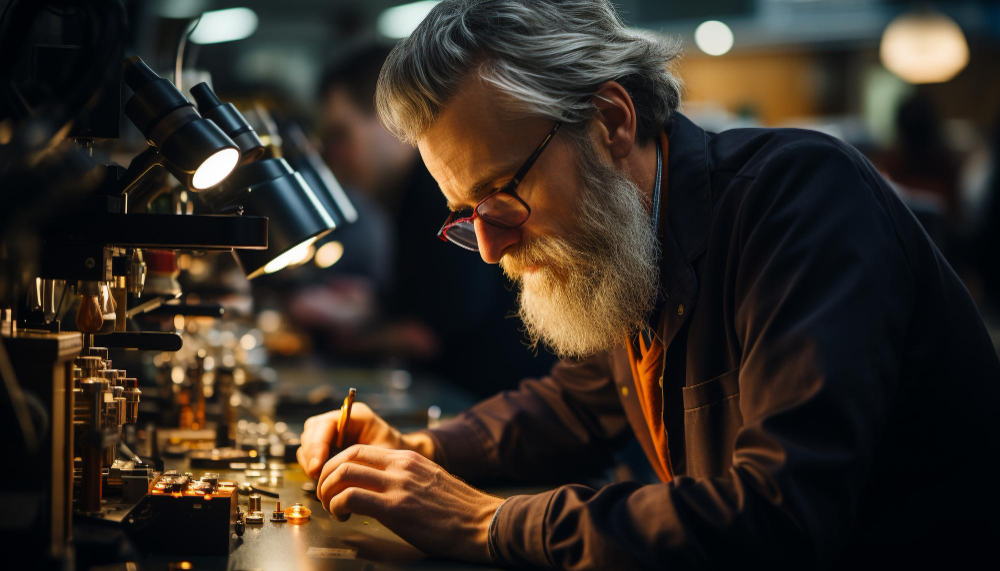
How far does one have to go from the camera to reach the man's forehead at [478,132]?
152cm

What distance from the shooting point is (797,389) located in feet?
3.74

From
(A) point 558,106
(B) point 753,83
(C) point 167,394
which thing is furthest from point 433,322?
(B) point 753,83

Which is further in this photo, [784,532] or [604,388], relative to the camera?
[604,388]

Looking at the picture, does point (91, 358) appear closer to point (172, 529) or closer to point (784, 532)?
point (172, 529)

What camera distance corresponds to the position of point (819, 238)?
3.99 feet

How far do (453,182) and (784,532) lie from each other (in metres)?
0.81

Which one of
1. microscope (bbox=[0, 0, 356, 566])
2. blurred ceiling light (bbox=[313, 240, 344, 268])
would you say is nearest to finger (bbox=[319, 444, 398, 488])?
microscope (bbox=[0, 0, 356, 566])

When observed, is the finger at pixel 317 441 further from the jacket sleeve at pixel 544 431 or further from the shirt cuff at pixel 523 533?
the shirt cuff at pixel 523 533

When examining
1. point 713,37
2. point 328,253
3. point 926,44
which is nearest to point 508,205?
point 328,253

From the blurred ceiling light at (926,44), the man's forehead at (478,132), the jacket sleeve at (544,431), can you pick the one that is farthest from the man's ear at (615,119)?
the blurred ceiling light at (926,44)

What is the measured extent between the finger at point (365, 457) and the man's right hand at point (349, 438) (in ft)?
0.69

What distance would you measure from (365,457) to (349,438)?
370 mm

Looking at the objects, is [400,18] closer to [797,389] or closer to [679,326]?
[679,326]

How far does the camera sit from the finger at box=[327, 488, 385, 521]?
130 cm
